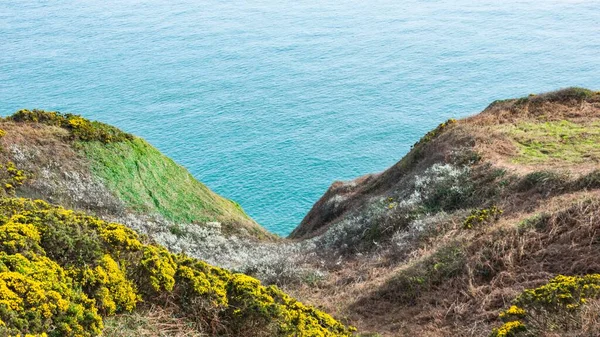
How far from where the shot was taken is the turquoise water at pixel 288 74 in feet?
214

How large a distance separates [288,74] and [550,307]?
263ft

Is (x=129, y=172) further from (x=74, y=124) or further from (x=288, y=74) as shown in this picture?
(x=288, y=74)

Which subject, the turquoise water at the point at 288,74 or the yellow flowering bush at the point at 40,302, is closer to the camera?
the yellow flowering bush at the point at 40,302

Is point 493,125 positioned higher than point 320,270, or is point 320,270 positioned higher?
point 493,125

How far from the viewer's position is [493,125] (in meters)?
26.5

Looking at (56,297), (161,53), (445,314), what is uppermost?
(161,53)

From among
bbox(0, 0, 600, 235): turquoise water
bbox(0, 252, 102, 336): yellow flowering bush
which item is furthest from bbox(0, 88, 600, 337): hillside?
bbox(0, 0, 600, 235): turquoise water

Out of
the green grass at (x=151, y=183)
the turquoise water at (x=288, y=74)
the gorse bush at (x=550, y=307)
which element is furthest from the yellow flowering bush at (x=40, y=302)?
the turquoise water at (x=288, y=74)

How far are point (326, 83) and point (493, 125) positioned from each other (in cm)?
6058

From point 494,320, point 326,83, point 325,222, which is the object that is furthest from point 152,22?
point 494,320

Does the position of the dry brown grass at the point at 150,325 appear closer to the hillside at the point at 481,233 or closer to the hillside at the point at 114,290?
the hillside at the point at 114,290

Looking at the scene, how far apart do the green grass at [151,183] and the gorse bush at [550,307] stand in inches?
693

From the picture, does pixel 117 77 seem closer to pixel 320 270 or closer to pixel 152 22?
pixel 152 22

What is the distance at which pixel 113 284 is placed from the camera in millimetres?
10156
